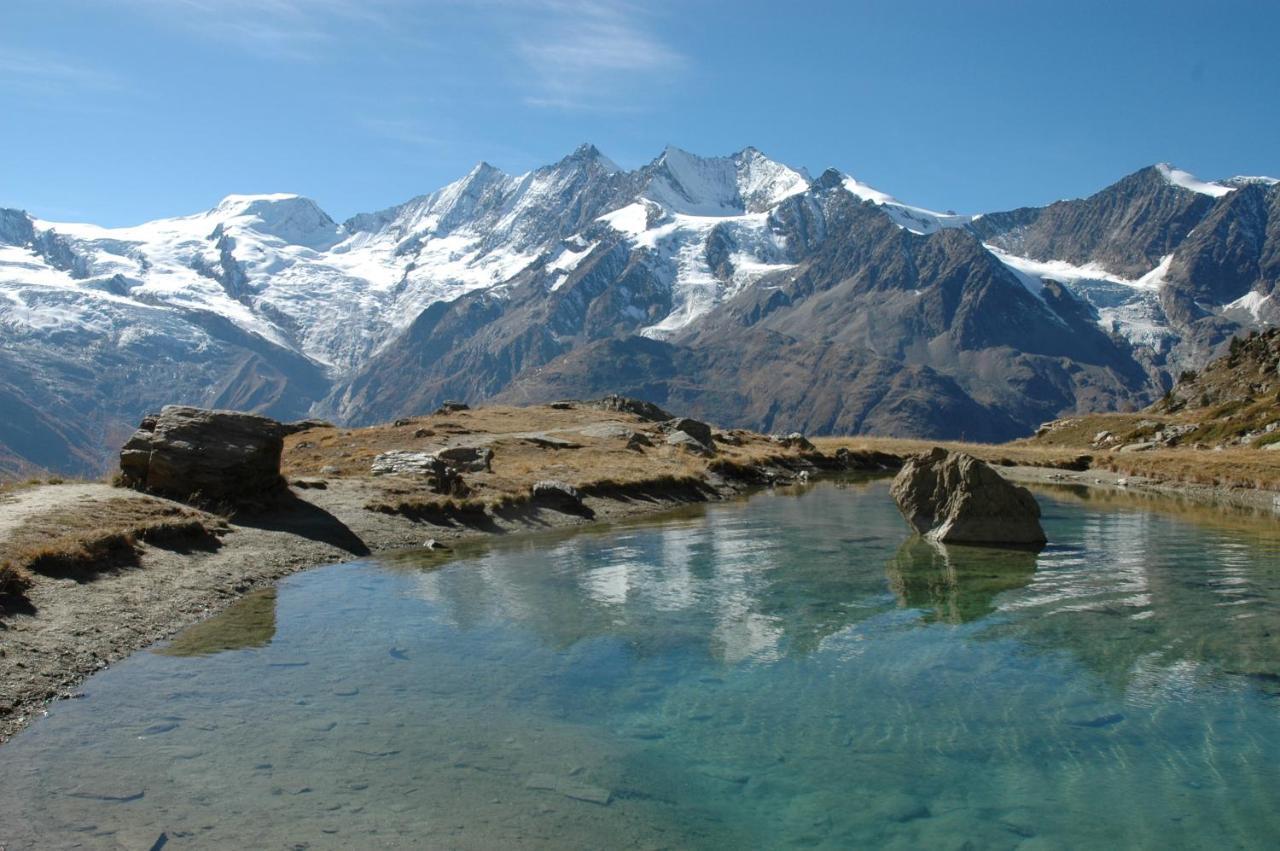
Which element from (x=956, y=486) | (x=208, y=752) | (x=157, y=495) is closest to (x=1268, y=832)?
(x=208, y=752)

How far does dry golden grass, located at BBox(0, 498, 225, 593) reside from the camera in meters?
23.6

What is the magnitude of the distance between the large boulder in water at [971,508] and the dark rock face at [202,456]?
2799cm

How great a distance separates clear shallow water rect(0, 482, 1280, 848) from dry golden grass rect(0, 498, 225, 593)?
4092 mm

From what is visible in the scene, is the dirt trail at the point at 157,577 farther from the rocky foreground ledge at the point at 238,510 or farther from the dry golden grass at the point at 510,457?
the dry golden grass at the point at 510,457

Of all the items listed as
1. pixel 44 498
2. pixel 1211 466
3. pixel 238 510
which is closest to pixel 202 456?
pixel 238 510

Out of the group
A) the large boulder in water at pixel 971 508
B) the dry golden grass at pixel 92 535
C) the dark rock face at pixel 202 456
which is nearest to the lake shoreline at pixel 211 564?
the dry golden grass at pixel 92 535

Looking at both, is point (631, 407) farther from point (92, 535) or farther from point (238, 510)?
point (92, 535)

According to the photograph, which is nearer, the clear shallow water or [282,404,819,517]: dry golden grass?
the clear shallow water

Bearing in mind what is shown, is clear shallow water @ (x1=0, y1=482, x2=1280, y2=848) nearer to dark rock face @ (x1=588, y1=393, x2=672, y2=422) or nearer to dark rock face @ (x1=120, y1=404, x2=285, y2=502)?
dark rock face @ (x1=120, y1=404, x2=285, y2=502)

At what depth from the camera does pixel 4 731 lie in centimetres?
1566

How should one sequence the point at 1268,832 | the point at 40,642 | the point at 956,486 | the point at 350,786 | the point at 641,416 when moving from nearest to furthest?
the point at 1268,832 → the point at 350,786 → the point at 40,642 → the point at 956,486 → the point at 641,416

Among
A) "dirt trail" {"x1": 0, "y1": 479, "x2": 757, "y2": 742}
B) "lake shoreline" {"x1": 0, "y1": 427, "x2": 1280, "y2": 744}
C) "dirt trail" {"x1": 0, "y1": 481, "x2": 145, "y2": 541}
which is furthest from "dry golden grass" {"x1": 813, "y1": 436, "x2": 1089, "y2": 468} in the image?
"dirt trail" {"x1": 0, "y1": 481, "x2": 145, "y2": 541}

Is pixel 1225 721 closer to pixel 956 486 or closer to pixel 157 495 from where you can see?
pixel 956 486

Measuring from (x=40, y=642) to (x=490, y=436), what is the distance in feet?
175
